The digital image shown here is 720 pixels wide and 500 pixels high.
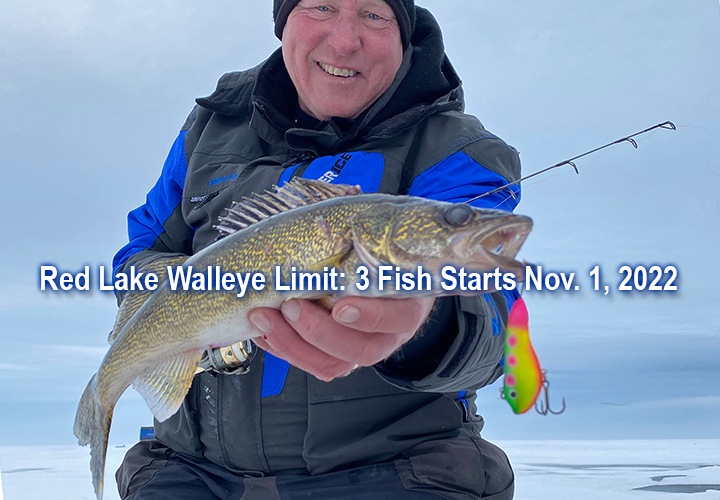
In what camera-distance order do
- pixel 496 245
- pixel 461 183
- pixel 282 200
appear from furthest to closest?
pixel 461 183 < pixel 282 200 < pixel 496 245

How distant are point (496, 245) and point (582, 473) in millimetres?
4855

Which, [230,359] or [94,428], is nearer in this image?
[94,428]

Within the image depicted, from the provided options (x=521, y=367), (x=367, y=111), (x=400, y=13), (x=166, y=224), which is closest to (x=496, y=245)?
(x=521, y=367)

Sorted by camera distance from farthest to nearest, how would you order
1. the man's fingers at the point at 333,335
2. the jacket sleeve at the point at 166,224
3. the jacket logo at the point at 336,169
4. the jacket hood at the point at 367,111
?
1. the jacket sleeve at the point at 166,224
2. the jacket hood at the point at 367,111
3. the jacket logo at the point at 336,169
4. the man's fingers at the point at 333,335

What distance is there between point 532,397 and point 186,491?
1771 mm

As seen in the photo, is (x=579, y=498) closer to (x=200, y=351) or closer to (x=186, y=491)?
(x=186, y=491)

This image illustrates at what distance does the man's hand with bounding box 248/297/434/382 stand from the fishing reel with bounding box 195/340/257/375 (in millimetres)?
588

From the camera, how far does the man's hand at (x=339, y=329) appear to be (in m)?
1.54

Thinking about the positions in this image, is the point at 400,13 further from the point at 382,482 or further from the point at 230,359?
the point at 382,482

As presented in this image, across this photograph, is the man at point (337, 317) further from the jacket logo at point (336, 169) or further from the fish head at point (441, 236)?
the fish head at point (441, 236)

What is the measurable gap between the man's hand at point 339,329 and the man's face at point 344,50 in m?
1.57

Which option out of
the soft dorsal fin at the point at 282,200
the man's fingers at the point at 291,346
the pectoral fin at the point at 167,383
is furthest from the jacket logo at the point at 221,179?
the man's fingers at the point at 291,346

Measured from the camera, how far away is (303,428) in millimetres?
2406

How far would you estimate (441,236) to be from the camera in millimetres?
1516
